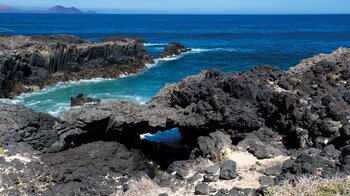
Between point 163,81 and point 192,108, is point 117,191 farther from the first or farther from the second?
point 163,81

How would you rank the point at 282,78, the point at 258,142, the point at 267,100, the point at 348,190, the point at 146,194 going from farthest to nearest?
the point at 282,78, the point at 267,100, the point at 258,142, the point at 146,194, the point at 348,190

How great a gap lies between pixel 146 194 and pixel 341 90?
1088 centimetres

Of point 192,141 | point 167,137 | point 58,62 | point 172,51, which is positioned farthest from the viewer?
point 172,51

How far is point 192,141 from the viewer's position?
22266mm

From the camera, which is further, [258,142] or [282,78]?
[282,78]

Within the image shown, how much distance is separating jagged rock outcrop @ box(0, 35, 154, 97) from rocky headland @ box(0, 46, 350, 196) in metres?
25.5

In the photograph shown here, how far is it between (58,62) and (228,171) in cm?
4055

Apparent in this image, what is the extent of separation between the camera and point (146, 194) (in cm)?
1616

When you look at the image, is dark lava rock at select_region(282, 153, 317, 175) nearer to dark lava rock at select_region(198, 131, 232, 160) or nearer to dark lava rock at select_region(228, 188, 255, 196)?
dark lava rock at select_region(228, 188, 255, 196)

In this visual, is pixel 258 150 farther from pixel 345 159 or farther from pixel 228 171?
pixel 345 159

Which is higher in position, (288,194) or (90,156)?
(288,194)

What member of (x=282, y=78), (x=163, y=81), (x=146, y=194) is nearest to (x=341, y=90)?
(x=282, y=78)

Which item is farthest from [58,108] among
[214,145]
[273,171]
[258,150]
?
[273,171]

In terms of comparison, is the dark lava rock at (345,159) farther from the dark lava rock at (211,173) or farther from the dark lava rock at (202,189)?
the dark lava rock at (202,189)
